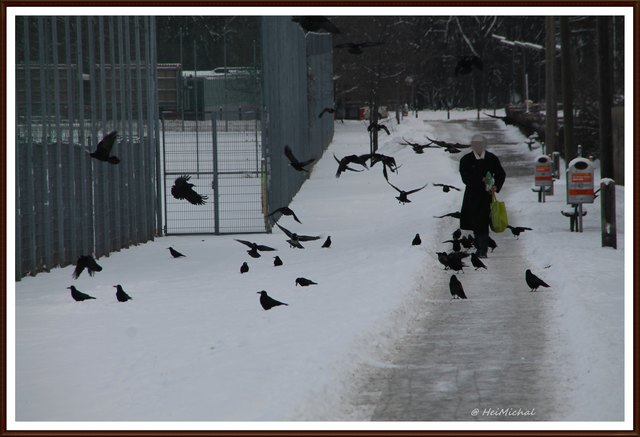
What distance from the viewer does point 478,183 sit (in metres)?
14.7

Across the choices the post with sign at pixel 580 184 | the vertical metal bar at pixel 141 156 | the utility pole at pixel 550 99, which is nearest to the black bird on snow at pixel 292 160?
the post with sign at pixel 580 184

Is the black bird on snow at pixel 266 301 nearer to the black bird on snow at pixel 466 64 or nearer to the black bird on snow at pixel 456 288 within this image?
the black bird on snow at pixel 456 288

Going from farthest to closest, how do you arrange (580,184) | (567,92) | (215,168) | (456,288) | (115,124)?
(567,92) < (215,168) < (580,184) < (115,124) < (456,288)

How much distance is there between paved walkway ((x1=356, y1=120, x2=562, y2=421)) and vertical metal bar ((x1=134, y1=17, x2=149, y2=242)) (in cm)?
748

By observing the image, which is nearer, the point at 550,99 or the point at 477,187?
the point at 477,187

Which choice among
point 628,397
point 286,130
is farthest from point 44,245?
point 286,130

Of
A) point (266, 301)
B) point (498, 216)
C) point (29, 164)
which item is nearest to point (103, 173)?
point (29, 164)

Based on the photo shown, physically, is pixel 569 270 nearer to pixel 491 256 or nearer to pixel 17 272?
pixel 491 256

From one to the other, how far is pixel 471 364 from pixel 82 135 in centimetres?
901

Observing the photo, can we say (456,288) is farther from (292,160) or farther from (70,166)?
(70,166)

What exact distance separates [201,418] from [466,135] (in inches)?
1940

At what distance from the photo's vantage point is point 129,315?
1145cm

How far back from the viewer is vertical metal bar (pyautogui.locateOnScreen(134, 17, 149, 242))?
19328 mm

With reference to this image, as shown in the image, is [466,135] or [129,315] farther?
[466,135]
